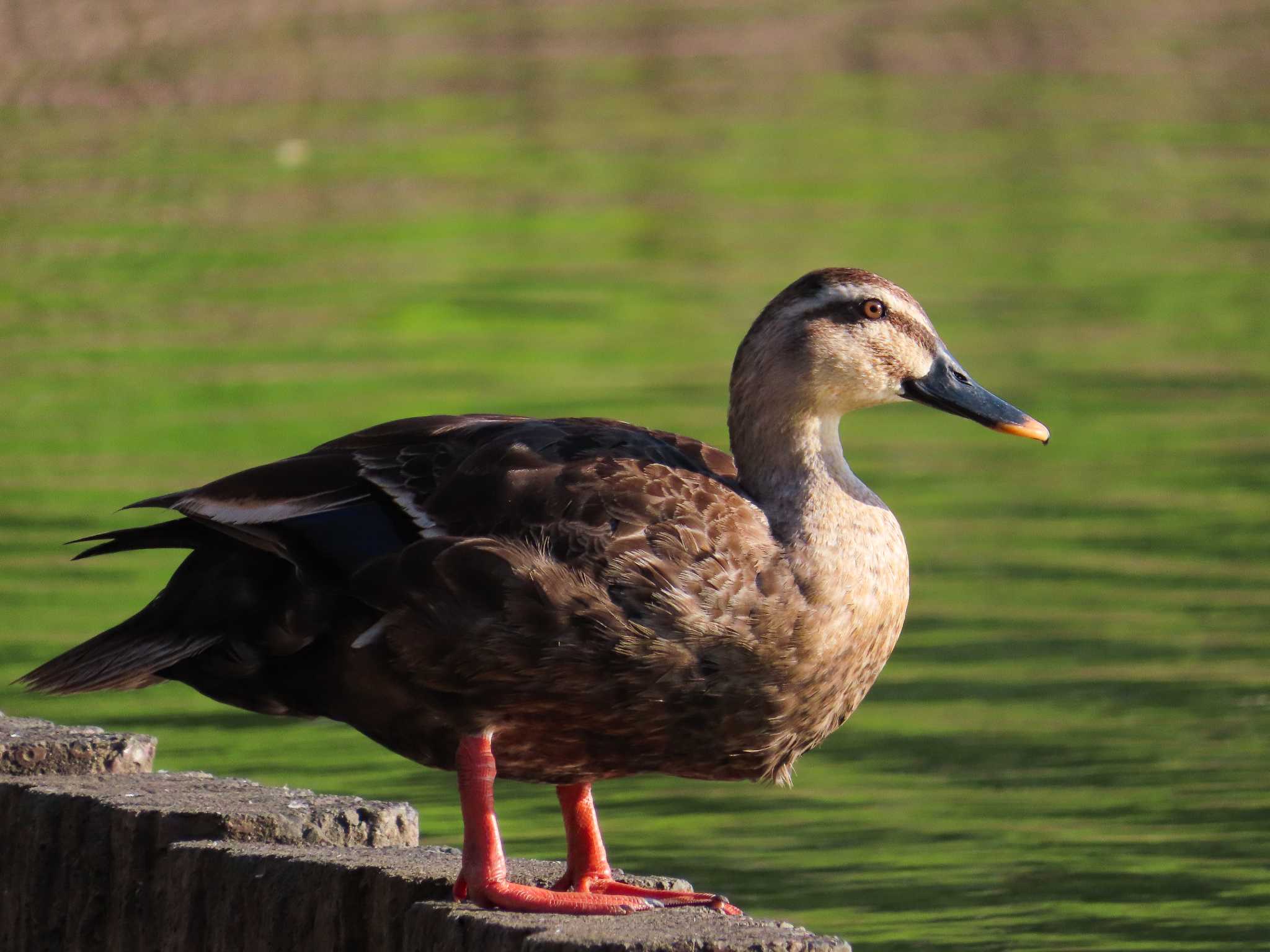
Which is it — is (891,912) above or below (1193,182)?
below

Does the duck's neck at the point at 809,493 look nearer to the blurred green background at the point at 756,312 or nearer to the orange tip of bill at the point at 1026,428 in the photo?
the orange tip of bill at the point at 1026,428

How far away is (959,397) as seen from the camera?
5.89 metres

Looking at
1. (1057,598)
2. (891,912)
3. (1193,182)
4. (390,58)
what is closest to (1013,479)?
(1057,598)

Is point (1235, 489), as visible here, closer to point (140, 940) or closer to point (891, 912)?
point (891, 912)

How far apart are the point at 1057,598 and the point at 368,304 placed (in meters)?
9.91

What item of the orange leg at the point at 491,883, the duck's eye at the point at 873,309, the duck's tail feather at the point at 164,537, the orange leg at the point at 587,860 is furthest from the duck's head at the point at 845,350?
the duck's tail feather at the point at 164,537

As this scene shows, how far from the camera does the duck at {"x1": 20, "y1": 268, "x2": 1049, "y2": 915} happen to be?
16.9 ft

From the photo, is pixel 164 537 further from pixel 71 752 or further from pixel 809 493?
pixel 809 493

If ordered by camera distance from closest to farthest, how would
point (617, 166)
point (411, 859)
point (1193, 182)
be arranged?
point (411, 859) < point (1193, 182) < point (617, 166)

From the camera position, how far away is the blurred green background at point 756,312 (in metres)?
8.80

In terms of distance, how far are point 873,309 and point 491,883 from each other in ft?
5.41

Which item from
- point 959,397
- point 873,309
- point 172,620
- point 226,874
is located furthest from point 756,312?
point 226,874

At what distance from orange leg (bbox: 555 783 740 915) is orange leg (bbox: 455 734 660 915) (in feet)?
0.58

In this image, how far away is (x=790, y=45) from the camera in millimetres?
39531
